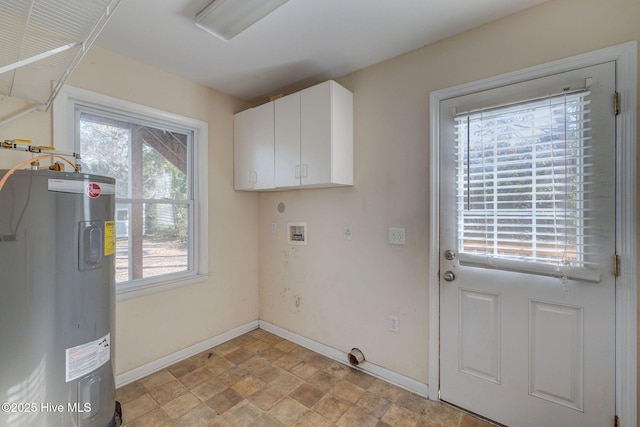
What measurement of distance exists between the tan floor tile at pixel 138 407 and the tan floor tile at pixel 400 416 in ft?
4.99

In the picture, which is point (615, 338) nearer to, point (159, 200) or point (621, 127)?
point (621, 127)

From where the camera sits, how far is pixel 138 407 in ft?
5.85

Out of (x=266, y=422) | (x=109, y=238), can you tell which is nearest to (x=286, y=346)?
(x=266, y=422)

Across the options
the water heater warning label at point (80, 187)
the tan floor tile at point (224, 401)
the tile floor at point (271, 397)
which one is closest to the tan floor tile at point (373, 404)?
the tile floor at point (271, 397)

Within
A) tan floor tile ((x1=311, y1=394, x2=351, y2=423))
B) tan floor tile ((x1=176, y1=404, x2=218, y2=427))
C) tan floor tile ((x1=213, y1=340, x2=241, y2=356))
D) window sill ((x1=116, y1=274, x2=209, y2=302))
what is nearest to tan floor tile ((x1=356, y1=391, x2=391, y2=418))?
tan floor tile ((x1=311, y1=394, x2=351, y2=423))

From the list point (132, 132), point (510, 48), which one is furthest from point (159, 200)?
point (510, 48)

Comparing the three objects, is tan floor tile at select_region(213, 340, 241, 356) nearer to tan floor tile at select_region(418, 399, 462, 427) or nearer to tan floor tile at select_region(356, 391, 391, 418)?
tan floor tile at select_region(356, 391, 391, 418)

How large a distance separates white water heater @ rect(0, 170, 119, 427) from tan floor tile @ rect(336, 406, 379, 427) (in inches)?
51.2

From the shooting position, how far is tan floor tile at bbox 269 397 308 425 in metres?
1.69

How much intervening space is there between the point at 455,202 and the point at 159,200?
7.62ft

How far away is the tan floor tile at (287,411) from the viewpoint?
66.7 inches

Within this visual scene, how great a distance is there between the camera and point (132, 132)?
2.16 metres

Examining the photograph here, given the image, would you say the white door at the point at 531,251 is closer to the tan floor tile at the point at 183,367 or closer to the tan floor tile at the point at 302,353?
the tan floor tile at the point at 302,353

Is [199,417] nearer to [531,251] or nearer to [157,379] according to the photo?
[157,379]
